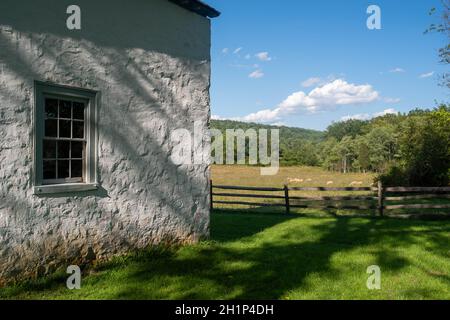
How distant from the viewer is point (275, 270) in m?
6.93

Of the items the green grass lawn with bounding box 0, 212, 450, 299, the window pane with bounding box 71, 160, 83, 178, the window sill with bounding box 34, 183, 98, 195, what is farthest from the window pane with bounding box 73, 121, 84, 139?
the green grass lawn with bounding box 0, 212, 450, 299

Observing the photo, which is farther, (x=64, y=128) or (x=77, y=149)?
(x=77, y=149)

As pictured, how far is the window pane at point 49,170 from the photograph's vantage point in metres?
6.40

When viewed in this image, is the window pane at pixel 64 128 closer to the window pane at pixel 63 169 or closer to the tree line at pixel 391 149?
the window pane at pixel 63 169

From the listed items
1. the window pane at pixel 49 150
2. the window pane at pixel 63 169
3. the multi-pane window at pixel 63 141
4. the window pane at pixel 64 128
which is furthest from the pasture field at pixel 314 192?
the window pane at pixel 49 150

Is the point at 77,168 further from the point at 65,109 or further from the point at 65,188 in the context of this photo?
the point at 65,109

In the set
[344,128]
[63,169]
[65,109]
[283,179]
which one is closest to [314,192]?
[283,179]

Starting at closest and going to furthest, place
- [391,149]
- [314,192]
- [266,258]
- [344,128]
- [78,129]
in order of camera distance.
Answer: [78,129]
[266,258]
[314,192]
[391,149]
[344,128]

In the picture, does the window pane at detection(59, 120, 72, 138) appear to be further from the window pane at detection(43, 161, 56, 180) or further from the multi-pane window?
the window pane at detection(43, 161, 56, 180)

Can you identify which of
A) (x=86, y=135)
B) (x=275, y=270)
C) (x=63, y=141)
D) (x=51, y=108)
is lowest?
(x=275, y=270)

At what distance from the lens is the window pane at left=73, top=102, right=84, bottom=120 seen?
6820 millimetres

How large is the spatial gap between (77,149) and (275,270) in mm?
4168

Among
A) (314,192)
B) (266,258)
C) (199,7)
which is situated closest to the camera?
(266,258)
